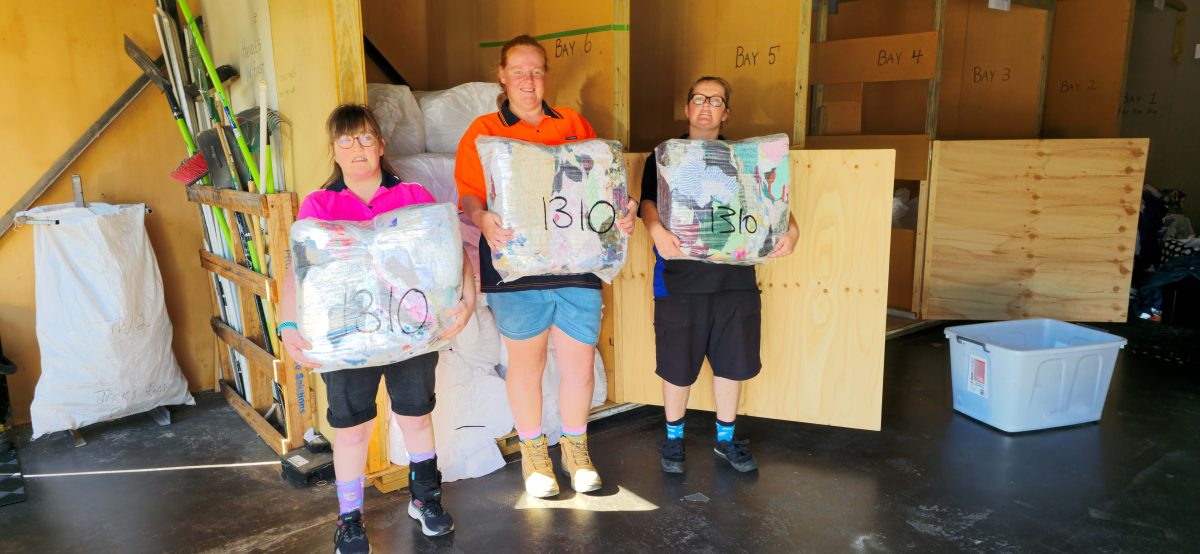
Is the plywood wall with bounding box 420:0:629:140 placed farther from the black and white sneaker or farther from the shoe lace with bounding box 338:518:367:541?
the shoe lace with bounding box 338:518:367:541

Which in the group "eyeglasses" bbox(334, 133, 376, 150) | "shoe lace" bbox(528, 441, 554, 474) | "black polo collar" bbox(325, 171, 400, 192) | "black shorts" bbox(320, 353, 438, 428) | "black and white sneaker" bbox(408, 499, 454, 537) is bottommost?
"black and white sneaker" bbox(408, 499, 454, 537)

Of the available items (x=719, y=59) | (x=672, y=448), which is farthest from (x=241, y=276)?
(x=719, y=59)

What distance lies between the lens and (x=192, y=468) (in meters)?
2.75

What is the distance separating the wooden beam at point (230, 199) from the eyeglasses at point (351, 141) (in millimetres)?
636

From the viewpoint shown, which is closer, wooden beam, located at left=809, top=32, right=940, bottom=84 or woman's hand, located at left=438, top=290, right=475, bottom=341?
woman's hand, located at left=438, top=290, right=475, bottom=341

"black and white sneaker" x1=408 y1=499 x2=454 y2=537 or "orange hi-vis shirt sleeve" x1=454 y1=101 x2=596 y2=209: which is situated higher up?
"orange hi-vis shirt sleeve" x1=454 y1=101 x2=596 y2=209

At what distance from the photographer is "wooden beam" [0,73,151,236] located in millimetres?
3037

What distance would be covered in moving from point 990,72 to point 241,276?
437 centimetres

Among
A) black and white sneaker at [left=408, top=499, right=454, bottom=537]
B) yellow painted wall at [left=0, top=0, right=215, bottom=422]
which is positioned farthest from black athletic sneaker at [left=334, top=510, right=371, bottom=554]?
yellow painted wall at [left=0, top=0, right=215, bottom=422]

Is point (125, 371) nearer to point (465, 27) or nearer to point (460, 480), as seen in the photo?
point (460, 480)

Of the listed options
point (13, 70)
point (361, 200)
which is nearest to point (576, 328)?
point (361, 200)

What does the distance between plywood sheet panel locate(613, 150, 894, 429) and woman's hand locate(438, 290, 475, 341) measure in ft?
3.31

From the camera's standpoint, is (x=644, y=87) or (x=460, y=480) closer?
(x=460, y=480)

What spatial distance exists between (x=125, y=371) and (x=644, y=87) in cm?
250
